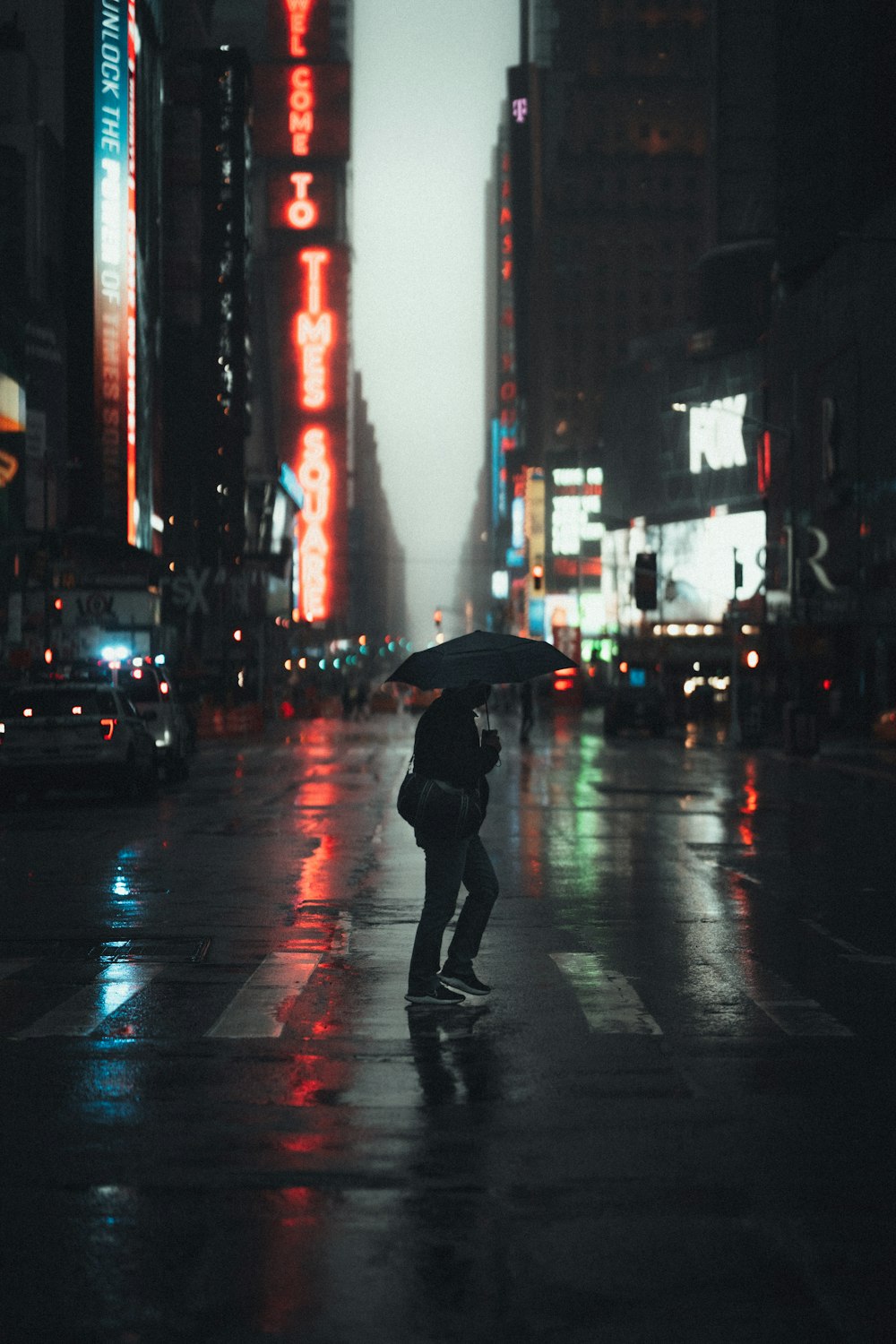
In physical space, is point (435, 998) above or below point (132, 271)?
below

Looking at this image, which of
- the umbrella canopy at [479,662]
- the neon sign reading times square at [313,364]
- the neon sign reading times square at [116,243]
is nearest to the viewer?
the umbrella canopy at [479,662]

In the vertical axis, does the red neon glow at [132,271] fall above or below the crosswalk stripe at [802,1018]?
above

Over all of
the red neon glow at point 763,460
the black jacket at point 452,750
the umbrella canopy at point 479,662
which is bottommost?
the black jacket at point 452,750

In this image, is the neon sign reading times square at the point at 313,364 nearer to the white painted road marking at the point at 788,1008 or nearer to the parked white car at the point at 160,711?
the parked white car at the point at 160,711

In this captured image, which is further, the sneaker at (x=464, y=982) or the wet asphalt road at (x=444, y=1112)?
the sneaker at (x=464, y=982)

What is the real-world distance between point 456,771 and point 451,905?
2.67 ft

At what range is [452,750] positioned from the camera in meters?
10.7

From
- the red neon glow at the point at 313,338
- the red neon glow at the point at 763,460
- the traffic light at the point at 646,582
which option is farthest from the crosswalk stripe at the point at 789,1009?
the red neon glow at the point at 313,338

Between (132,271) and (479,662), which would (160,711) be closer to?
(479,662)

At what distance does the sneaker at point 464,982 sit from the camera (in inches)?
435

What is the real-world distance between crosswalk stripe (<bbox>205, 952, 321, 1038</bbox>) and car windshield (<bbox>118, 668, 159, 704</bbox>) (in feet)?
75.0

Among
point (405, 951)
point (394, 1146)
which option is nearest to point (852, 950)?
point (405, 951)

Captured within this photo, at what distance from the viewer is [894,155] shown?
9044cm

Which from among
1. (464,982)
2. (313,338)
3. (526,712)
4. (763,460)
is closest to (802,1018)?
(464,982)
